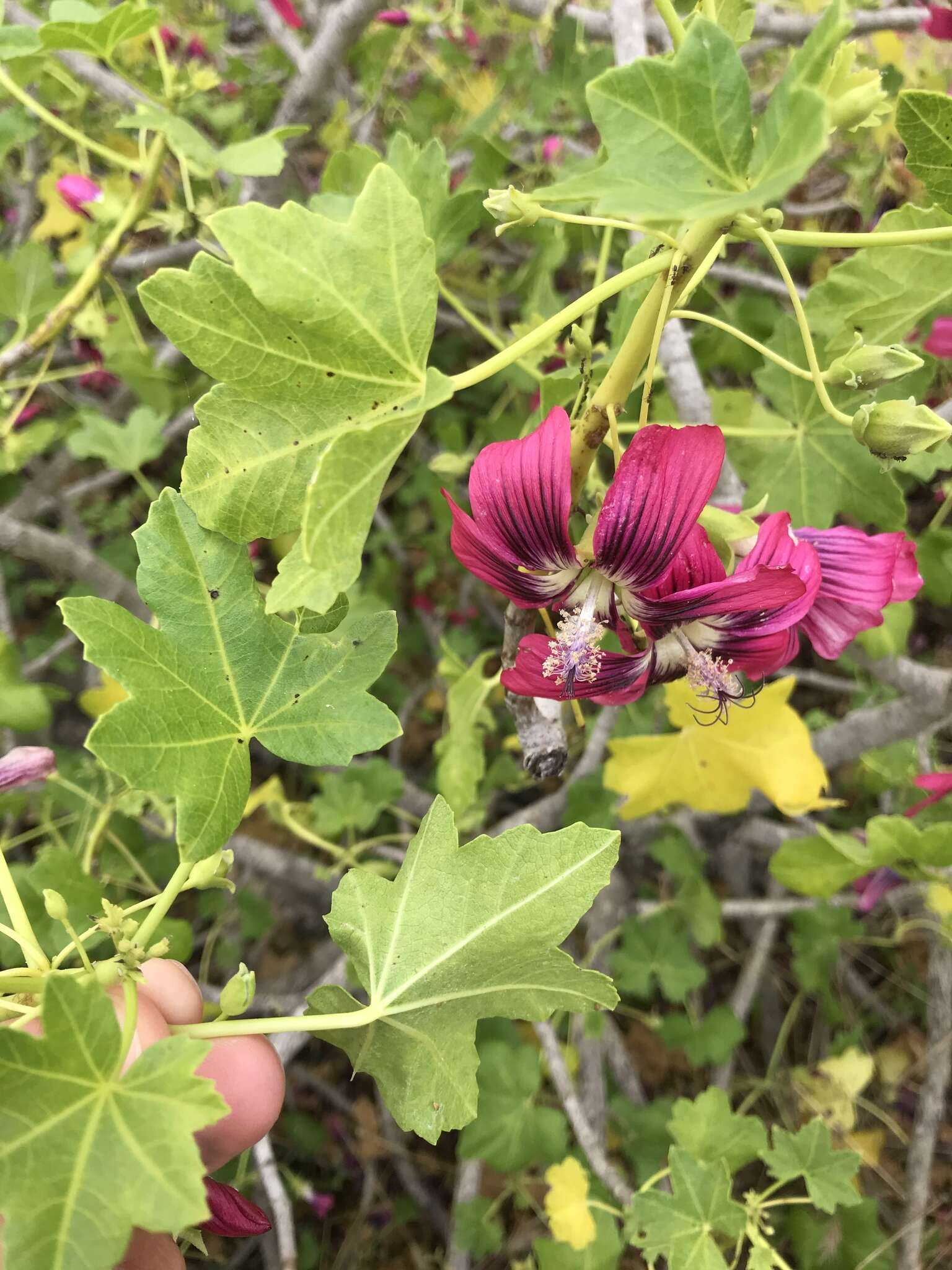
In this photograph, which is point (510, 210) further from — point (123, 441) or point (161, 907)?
point (123, 441)

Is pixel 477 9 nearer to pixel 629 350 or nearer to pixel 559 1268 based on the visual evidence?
pixel 629 350

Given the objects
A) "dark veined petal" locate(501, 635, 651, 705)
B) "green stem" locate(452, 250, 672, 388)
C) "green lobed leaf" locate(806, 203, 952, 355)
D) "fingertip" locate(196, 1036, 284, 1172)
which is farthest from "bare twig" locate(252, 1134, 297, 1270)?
"green lobed leaf" locate(806, 203, 952, 355)

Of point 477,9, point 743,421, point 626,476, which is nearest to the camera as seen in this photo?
point 626,476

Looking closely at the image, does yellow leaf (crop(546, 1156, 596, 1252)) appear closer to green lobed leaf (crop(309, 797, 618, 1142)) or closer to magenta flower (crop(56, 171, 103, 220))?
green lobed leaf (crop(309, 797, 618, 1142))

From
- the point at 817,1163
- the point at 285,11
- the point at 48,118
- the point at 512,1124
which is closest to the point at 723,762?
the point at 817,1163

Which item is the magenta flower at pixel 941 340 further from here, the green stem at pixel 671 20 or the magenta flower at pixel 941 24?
the green stem at pixel 671 20

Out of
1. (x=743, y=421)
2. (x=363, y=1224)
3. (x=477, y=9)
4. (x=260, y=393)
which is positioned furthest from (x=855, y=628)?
(x=477, y=9)
